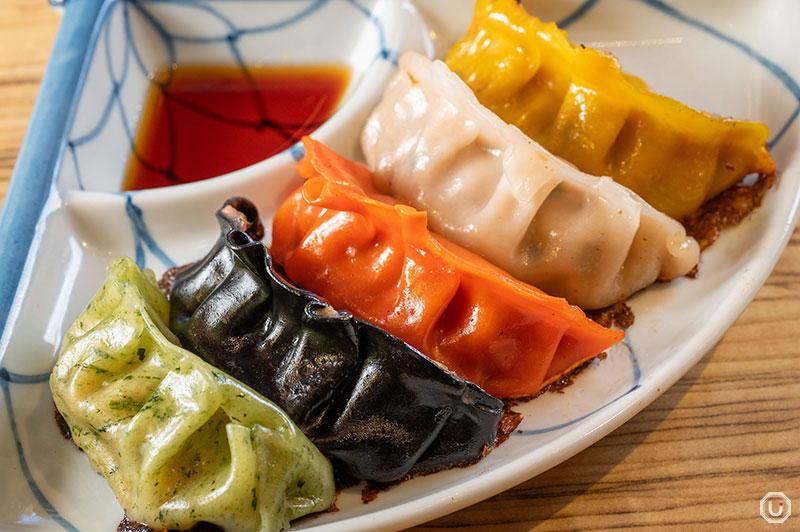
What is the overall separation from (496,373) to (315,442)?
1.59 ft

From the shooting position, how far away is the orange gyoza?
163 centimetres

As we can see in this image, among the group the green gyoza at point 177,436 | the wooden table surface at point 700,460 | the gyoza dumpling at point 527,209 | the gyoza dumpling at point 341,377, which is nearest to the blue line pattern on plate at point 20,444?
the green gyoza at point 177,436

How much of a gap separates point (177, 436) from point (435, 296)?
2.12 feet

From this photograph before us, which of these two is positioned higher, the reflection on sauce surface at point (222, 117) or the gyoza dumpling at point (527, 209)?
the gyoza dumpling at point (527, 209)

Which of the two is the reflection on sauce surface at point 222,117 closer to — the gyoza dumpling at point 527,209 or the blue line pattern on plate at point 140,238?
the blue line pattern on plate at point 140,238

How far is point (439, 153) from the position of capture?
6.53 ft

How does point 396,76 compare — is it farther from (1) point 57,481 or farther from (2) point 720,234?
(1) point 57,481

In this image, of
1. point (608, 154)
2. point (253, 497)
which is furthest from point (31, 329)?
point (608, 154)

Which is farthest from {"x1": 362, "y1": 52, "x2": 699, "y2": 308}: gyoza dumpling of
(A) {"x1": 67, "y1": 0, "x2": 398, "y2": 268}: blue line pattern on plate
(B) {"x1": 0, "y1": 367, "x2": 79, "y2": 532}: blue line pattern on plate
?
(B) {"x1": 0, "y1": 367, "x2": 79, "y2": 532}: blue line pattern on plate

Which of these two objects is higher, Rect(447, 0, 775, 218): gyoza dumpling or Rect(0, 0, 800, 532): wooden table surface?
Rect(447, 0, 775, 218): gyoza dumpling

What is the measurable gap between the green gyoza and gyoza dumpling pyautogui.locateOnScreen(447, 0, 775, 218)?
1187 millimetres

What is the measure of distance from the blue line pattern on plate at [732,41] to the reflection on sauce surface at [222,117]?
3.15ft

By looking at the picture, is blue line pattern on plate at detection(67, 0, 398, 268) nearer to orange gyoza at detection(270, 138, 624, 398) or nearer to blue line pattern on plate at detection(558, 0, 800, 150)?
orange gyoza at detection(270, 138, 624, 398)

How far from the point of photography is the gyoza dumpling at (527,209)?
1812 mm
